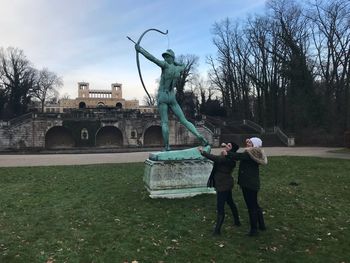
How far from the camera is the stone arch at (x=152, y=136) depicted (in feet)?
151

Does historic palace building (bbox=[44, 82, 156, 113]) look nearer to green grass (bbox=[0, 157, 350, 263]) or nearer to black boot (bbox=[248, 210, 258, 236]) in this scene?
green grass (bbox=[0, 157, 350, 263])

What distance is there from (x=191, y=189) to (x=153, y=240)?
128 inches

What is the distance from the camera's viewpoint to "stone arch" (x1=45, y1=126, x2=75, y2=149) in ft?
143

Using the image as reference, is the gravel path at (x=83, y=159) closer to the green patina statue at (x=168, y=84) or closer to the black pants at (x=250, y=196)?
the green patina statue at (x=168, y=84)

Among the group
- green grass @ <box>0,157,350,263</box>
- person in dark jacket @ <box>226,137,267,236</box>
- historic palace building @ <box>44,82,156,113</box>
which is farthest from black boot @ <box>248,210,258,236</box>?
historic palace building @ <box>44,82,156,113</box>

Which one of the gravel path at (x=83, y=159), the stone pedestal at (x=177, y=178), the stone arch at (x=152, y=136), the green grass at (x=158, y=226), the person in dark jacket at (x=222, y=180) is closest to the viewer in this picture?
the green grass at (x=158, y=226)

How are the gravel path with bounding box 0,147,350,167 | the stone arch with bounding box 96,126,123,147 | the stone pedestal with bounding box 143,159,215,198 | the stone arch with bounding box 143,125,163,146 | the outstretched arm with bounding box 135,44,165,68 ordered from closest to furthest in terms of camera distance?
the stone pedestal with bounding box 143,159,215,198 → the outstretched arm with bounding box 135,44,165,68 → the gravel path with bounding box 0,147,350,167 → the stone arch with bounding box 96,126,123,147 → the stone arch with bounding box 143,125,163,146

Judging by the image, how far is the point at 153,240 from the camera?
20.1 ft

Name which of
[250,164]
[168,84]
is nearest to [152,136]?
[168,84]

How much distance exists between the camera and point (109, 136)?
149 feet

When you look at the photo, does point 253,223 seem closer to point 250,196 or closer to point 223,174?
point 250,196

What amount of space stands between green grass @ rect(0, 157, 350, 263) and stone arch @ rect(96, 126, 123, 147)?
3347 centimetres

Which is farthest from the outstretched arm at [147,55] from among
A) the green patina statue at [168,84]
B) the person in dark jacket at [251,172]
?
the person in dark jacket at [251,172]

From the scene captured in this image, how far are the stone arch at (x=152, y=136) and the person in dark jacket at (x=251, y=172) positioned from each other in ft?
130
